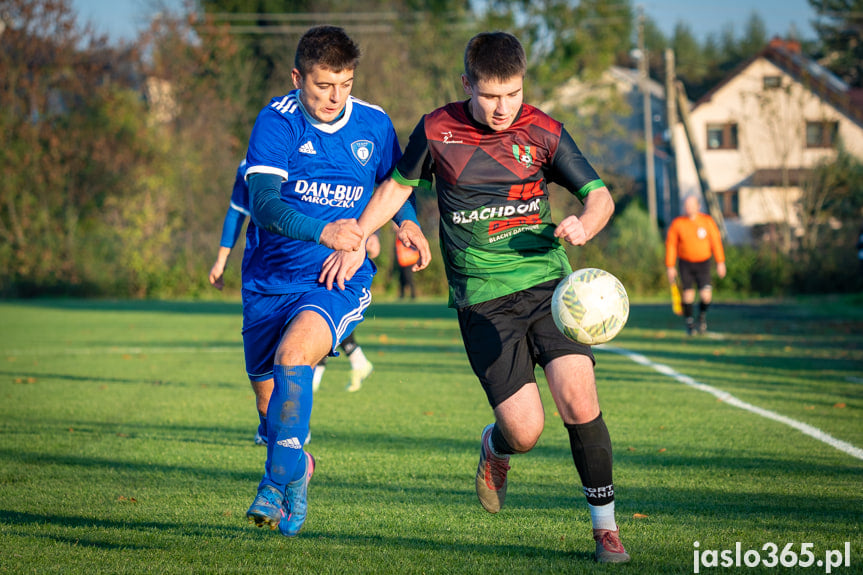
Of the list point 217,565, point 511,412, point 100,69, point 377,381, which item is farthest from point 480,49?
point 100,69

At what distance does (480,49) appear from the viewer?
421 cm

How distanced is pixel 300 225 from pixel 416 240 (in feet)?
2.19

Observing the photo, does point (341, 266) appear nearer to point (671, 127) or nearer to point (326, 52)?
point (326, 52)

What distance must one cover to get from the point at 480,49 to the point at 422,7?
36966 millimetres

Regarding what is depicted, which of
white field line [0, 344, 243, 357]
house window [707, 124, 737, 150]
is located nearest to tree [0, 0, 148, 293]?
white field line [0, 344, 243, 357]

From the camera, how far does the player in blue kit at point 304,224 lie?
4234mm

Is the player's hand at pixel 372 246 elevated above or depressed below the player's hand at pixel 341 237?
below

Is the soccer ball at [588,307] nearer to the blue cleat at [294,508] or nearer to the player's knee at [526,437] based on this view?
the player's knee at [526,437]

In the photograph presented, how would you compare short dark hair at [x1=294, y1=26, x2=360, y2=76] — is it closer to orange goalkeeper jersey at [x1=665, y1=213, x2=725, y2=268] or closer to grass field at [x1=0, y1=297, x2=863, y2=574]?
grass field at [x1=0, y1=297, x2=863, y2=574]

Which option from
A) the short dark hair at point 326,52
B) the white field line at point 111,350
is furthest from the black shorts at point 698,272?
the short dark hair at point 326,52

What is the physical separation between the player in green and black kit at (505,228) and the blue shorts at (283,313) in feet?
0.52

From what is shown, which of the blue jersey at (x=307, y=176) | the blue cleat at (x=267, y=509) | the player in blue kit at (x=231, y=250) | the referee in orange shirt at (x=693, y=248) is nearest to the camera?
the blue cleat at (x=267, y=509)

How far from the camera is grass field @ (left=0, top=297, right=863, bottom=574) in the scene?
165 inches

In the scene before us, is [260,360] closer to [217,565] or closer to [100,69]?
[217,565]
